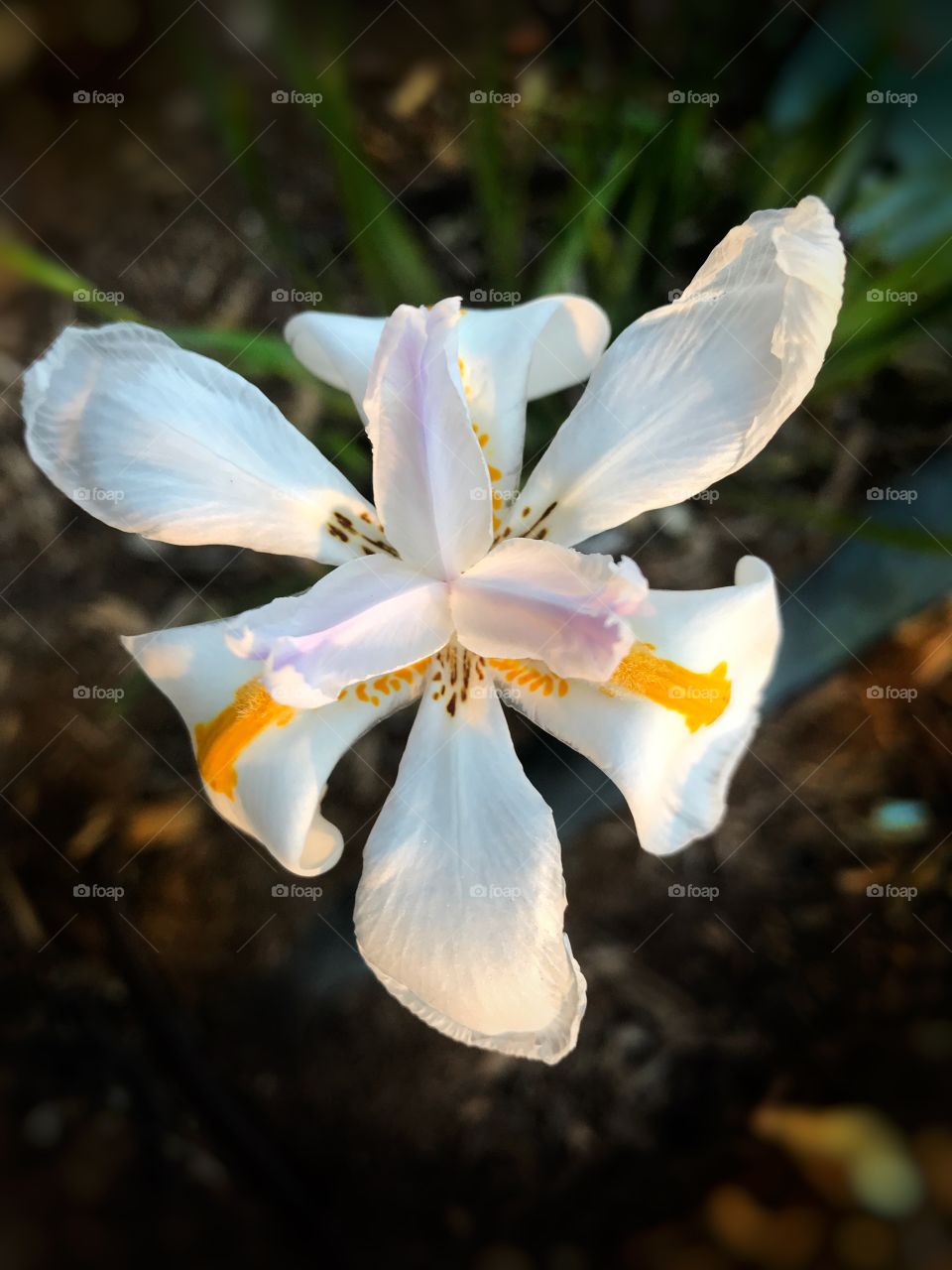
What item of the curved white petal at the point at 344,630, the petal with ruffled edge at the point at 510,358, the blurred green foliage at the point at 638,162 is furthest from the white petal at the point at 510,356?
the blurred green foliage at the point at 638,162

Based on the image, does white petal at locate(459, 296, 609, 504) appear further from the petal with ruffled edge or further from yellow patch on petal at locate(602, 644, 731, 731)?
yellow patch on petal at locate(602, 644, 731, 731)

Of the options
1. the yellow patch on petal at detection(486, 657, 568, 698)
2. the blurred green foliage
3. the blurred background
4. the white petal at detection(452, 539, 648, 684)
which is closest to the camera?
the white petal at detection(452, 539, 648, 684)

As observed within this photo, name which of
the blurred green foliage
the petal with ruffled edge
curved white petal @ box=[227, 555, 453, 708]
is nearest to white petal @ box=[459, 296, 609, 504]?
the petal with ruffled edge

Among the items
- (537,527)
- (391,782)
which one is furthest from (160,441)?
(391,782)

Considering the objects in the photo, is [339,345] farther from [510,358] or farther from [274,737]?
[274,737]

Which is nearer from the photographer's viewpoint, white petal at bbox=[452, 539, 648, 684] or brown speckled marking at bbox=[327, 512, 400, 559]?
white petal at bbox=[452, 539, 648, 684]
